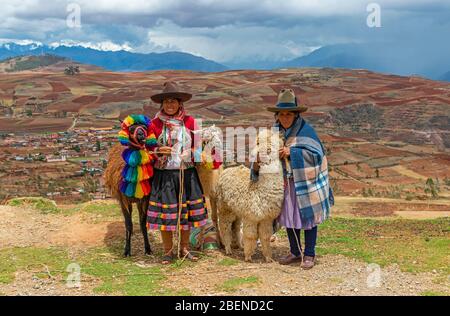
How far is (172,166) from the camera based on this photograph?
19.4 feet

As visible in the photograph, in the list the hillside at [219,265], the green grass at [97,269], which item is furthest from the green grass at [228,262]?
the green grass at [97,269]

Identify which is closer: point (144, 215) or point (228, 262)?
point (228, 262)

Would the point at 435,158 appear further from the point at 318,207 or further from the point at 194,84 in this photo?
the point at 194,84

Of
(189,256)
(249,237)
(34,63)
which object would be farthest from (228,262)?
(34,63)

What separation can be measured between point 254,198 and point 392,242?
2662mm

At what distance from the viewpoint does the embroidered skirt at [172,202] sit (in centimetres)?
591

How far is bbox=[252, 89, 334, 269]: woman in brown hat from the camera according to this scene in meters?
5.59

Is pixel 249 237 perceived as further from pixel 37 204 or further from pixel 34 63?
pixel 34 63

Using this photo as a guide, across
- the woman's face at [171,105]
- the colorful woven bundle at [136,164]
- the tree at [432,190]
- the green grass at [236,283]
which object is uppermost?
the woman's face at [171,105]

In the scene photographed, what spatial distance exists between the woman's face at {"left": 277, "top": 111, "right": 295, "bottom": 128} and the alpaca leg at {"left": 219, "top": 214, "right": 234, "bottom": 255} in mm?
1583

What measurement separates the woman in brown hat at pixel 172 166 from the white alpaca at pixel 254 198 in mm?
515

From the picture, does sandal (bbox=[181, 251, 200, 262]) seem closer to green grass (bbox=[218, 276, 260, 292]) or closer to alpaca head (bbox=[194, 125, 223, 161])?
green grass (bbox=[218, 276, 260, 292])

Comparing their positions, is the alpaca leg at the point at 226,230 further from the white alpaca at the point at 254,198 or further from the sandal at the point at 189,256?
the sandal at the point at 189,256

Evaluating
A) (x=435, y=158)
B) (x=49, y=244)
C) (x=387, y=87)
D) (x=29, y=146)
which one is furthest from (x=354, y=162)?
(x=387, y=87)
